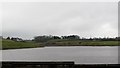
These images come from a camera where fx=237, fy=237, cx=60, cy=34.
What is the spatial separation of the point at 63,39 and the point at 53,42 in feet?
31.0

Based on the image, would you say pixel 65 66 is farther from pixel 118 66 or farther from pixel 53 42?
pixel 53 42

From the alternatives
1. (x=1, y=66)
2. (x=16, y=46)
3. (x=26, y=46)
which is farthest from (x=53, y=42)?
(x=1, y=66)

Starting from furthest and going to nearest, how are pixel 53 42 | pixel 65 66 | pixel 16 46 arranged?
pixel 53 42, pixel 16 46, pixel 65 66

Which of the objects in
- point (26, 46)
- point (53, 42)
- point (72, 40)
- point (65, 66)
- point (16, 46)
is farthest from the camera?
point (53, 42)

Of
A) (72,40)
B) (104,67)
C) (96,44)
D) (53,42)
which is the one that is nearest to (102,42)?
(96,44)

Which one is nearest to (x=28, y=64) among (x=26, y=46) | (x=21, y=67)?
(x=21, y=67)

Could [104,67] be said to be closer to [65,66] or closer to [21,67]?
[65,66]

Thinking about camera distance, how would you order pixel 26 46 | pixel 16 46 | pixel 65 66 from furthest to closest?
pixel 26 46
pixel 16 46
pixel 65 66

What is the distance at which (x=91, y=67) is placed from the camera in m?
15.8

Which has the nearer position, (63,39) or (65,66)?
(65,66)

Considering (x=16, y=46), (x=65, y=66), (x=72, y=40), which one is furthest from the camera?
(x=72, y=40)

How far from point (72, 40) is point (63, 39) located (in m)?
11.7

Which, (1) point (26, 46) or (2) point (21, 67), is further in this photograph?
(1) point (26, 46)

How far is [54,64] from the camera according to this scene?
15.6 metres
